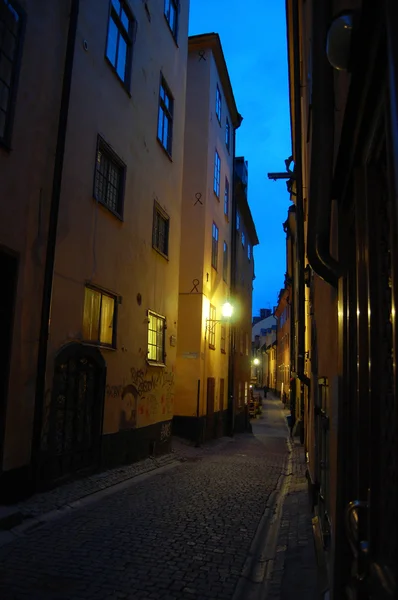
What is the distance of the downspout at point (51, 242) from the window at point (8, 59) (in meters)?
1.17

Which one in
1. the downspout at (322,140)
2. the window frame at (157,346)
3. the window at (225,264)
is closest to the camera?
the downspout at (322,140)

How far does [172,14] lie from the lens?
585 inches

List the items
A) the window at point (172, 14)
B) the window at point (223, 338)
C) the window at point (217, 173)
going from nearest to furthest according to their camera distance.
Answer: the window at point (172, 14) → the window at point (217, 173) → the window at point (223, 338)

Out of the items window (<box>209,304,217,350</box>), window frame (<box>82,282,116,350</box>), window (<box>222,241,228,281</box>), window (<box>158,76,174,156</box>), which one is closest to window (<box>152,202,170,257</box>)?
window (<box>158,76,174,156</box>)

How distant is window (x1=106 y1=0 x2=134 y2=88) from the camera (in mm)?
10273

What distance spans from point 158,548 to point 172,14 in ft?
48.3

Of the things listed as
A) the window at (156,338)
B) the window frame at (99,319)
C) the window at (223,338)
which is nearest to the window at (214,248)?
the window at (223,338)

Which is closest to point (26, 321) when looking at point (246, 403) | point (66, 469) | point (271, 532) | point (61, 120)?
point (66, 469)

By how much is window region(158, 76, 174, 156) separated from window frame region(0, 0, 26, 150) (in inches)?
257

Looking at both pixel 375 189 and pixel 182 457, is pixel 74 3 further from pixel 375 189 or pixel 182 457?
pixel 182 457

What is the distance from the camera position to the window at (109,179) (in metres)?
9.69

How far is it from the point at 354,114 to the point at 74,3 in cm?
779

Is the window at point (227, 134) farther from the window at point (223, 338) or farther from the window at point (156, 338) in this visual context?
the window at point (156, 338)

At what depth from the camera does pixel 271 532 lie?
6.81 meters
